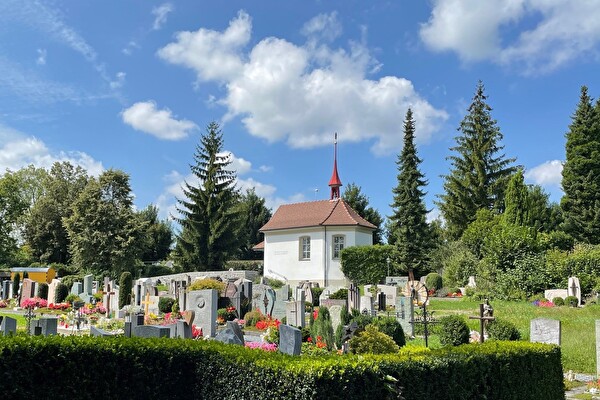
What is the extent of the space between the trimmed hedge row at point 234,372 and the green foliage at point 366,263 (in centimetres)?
2839

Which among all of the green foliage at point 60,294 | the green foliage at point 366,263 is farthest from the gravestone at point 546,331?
the green foliage at point 366,263

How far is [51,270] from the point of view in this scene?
37875 mm

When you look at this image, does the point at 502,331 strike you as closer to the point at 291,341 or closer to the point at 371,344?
the point at 371,344

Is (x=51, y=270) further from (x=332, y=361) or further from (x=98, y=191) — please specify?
(x=332, y=361)

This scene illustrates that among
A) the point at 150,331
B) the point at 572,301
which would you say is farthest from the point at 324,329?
the point at 572,301

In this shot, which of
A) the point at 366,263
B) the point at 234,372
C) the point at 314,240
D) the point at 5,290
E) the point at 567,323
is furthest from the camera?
the point at 314,240

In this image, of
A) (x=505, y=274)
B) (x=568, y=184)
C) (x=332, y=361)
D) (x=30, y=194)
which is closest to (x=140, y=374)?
(x=332, y=361)

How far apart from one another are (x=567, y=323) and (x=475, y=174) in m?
27.6

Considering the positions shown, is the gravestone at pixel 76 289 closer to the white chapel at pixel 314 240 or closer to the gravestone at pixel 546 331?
the white chapel at pixel 314 240

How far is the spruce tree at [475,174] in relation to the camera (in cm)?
4147

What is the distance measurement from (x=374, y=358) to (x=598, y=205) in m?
35.7

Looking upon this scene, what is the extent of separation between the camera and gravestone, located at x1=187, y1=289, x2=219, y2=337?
1347cm

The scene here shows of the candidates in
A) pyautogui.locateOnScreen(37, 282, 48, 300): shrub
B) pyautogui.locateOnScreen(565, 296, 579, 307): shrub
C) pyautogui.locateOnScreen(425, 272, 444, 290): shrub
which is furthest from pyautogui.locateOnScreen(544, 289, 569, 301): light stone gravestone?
pyautogui.locateOnScreen(37, 282, 48, 300): shrub

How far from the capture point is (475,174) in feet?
139
